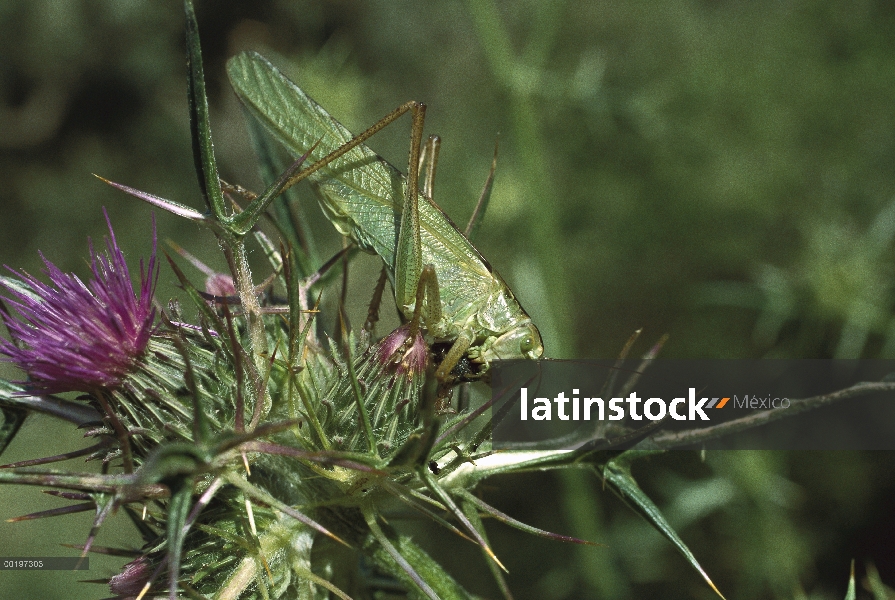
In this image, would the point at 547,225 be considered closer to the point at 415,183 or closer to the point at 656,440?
the point at 415,183

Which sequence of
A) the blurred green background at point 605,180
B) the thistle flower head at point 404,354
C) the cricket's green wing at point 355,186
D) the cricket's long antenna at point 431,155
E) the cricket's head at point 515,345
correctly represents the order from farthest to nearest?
the blurred green background at point 605,180, the cricket's long antenna at point 431,155, the cricket's green wing at point 355,186, the cricket's head at point 515,345, the thistle flower head at point 404,354

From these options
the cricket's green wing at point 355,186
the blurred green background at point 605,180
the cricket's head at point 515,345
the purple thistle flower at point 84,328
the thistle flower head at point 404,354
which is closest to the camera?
the purple thistle flower at point 84,328

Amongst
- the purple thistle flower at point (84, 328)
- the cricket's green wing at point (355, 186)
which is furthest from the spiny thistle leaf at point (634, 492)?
the purple thistle flower at point (84, 328)

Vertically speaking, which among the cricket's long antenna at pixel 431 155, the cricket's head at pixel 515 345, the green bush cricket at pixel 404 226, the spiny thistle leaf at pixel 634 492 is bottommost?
the spiny thistle leaf at pixel 634 492

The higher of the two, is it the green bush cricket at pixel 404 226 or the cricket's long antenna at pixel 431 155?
the cricket's long antenna at pixel 431 155

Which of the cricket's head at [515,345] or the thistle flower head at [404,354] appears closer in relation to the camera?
the thistle flower head at [404,354]

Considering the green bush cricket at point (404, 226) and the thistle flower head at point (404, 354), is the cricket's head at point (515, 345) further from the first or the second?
the thistle flower head at point (404, 354)

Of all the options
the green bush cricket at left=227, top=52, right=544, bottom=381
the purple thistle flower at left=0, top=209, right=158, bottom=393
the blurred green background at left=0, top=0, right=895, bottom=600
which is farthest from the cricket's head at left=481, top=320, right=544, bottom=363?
the purple thistle flower at left=0, top=209, right=158, bottom=393

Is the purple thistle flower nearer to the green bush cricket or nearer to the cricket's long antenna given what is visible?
the green bush cricket
